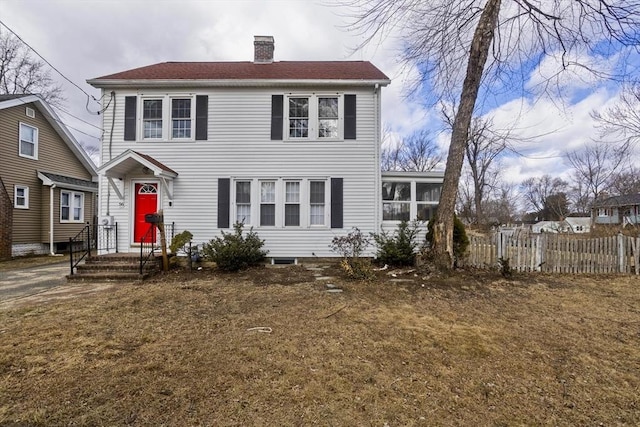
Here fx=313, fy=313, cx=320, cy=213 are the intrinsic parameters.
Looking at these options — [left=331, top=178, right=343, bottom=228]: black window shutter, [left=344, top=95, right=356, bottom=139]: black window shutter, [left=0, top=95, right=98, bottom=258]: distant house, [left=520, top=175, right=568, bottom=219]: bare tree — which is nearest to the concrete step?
[left=331, top=178, right=343, bottom=228]: black window shutter

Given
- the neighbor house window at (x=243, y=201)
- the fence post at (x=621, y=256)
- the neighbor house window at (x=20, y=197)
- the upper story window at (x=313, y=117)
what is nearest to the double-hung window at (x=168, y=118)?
the neighbor house window at (x=243, y=201)

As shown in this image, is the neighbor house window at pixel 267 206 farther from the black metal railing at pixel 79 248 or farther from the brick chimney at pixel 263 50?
the brick chimney at pixel 263 50

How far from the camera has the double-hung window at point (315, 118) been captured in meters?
10.0

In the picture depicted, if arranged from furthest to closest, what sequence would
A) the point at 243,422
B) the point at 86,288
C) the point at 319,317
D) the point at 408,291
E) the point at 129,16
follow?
the point at 129,16 → the point at 86,288 → the point at 408,291 → the point at 319,317 → the point at 243,422

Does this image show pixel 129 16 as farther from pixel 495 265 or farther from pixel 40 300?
pixel 495 265

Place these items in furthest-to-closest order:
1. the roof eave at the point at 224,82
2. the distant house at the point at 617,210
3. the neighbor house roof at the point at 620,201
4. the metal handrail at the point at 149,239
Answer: the distant house at the point at 617,210
the neighbor house roof at the point at 620,201
the roof eave at the point at 224,82
the metal handrail at the point at 149,239

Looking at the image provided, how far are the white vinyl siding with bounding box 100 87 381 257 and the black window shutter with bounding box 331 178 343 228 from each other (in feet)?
0.44

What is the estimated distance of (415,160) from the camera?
34625mm

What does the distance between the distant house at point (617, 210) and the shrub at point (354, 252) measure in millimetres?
38277

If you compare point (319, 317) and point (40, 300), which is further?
point (40, 300)

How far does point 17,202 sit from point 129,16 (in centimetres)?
930

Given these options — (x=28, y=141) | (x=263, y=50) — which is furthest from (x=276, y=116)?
(x=28, y=141)

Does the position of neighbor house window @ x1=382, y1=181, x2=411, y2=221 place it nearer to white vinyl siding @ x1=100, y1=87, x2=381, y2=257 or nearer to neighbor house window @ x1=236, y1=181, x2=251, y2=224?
white vinyl siding @ x1=100, y1=87, x2=381, y2=257

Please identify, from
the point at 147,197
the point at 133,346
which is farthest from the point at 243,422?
the point at 147,197
